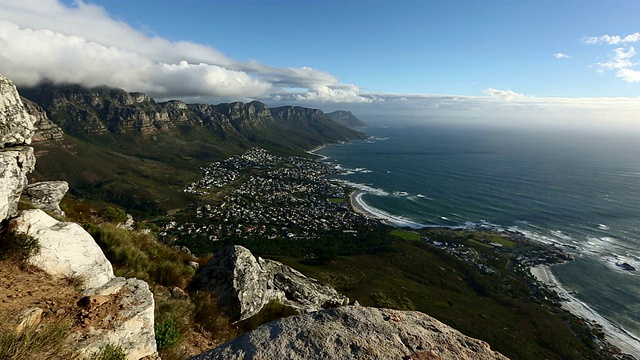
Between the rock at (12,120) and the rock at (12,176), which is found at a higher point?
the rock at (12,120)

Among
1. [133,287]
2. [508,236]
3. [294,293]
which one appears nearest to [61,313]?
[133,287]

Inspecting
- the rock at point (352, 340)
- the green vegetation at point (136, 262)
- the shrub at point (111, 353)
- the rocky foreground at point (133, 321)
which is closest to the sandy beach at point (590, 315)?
the rock at point (352, 340)

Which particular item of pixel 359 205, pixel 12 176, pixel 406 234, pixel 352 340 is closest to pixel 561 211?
pixel 406 234

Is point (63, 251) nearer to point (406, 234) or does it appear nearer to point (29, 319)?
point (29, 319)

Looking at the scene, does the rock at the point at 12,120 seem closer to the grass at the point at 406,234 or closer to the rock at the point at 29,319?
the rock at the point at 29,319

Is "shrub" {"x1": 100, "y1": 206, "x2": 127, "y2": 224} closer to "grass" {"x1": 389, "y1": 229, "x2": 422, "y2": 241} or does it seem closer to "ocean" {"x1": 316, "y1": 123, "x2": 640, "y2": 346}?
"ocean" {"x1": 316, "y1": 123, "x2": 640, "y2": 346}
